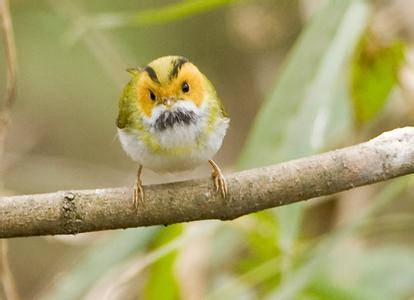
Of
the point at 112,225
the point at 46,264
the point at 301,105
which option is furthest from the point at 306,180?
the point at 46,264

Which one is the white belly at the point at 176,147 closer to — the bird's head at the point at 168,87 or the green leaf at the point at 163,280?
the bird's head at the point at 168,87

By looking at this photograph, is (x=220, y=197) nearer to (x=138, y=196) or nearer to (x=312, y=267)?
(x=138, y=196)

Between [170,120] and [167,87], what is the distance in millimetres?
91

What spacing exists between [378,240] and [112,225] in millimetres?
2219

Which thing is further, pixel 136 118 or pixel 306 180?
pixel 136 118

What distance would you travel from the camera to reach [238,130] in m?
4.52

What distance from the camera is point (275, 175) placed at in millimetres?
1799

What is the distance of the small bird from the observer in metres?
2.02

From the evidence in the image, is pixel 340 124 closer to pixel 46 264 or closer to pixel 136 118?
pixel 136 118

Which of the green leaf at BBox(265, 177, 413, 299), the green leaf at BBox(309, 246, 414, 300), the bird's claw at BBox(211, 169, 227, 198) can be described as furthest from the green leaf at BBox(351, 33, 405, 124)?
the bird's claw at BBox(211, 169, 227, 198)

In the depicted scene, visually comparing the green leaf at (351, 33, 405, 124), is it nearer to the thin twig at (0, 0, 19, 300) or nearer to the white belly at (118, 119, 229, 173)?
the white belly at (118, 119, 229, 173)

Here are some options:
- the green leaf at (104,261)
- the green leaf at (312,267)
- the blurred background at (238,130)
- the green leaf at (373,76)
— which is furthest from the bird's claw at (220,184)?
the green leaf at (104,261)

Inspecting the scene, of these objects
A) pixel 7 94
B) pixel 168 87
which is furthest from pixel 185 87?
pixel 7 94

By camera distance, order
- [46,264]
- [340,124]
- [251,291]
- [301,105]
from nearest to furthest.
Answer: [301,105] → [340,124] → [251,291] → [46,264]
